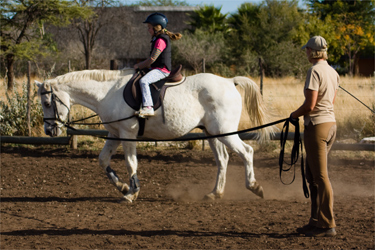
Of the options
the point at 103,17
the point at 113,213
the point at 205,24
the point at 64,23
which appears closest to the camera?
the point at 113,213

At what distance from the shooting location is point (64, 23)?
19.7 metres

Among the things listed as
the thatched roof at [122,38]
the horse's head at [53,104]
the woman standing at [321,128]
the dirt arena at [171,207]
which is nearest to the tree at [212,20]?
the thatched roof at [122,38]

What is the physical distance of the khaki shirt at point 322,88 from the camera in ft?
14.0

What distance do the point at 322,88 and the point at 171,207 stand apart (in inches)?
106

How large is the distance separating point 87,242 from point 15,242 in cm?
76

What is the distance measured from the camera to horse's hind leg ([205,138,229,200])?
6.38 metres

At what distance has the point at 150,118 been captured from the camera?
6141 millimetres

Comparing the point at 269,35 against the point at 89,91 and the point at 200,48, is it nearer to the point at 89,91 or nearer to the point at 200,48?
the point at 200,48

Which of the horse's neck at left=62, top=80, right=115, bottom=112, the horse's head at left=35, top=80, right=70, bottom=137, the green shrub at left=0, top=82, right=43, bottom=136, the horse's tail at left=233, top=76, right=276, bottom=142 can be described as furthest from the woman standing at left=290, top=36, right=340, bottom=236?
the green shrub at left=0, top=82, right=43, bottom=136

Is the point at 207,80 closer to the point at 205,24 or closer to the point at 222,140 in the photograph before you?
the point at 222,140

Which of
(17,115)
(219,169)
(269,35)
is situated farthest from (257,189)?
(269,35)

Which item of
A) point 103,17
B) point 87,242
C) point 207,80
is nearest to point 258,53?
point 103,17

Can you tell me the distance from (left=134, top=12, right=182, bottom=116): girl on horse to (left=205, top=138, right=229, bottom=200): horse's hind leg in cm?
121

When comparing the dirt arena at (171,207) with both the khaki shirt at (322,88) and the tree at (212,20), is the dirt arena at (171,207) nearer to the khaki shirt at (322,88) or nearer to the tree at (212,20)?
the khaki shirt at (322,88)
